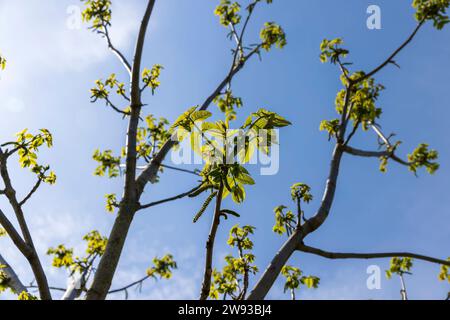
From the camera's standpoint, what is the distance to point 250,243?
11.8 feet

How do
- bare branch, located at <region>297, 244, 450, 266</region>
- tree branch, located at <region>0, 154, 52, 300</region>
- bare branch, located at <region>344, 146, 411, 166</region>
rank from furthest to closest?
bare branch, located at <region>344, 146, 411, 166</region>, bare branch, located at <region>297, 244, 450, 266</region>, tree branch, located at <region>0, 154, 52, 300</region>

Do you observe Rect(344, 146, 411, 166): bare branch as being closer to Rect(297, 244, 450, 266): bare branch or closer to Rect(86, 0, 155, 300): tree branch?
Rect(297, 244, 450, 266): bare branch

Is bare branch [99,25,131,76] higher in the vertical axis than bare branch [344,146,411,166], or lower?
higher

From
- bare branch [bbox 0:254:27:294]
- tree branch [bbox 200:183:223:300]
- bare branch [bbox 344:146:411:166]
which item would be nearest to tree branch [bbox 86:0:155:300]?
tree branch [bbox 200:183:223:300]

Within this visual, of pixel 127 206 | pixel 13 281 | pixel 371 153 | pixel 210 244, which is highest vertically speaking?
pixel 371 153

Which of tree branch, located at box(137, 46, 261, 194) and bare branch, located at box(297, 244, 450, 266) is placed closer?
bare branch, located at box(297, 244, 450, 266)

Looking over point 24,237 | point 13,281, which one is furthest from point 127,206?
point 13,281

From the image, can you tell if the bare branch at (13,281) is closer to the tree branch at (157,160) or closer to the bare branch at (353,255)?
the tree branch at (157,160)

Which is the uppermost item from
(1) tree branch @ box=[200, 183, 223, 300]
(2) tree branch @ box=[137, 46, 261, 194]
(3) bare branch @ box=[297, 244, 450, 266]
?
(2) tree branch @ box=[137, 46, 261, 194]

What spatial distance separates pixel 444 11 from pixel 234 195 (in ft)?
18.8

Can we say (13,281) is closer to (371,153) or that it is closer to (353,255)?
(353,255)

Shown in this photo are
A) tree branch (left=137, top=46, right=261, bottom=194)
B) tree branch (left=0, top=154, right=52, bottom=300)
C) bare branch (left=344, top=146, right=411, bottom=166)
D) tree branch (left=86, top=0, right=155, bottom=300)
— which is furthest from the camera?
bare branch (left=344, top=146, right=411, bottom=166)
